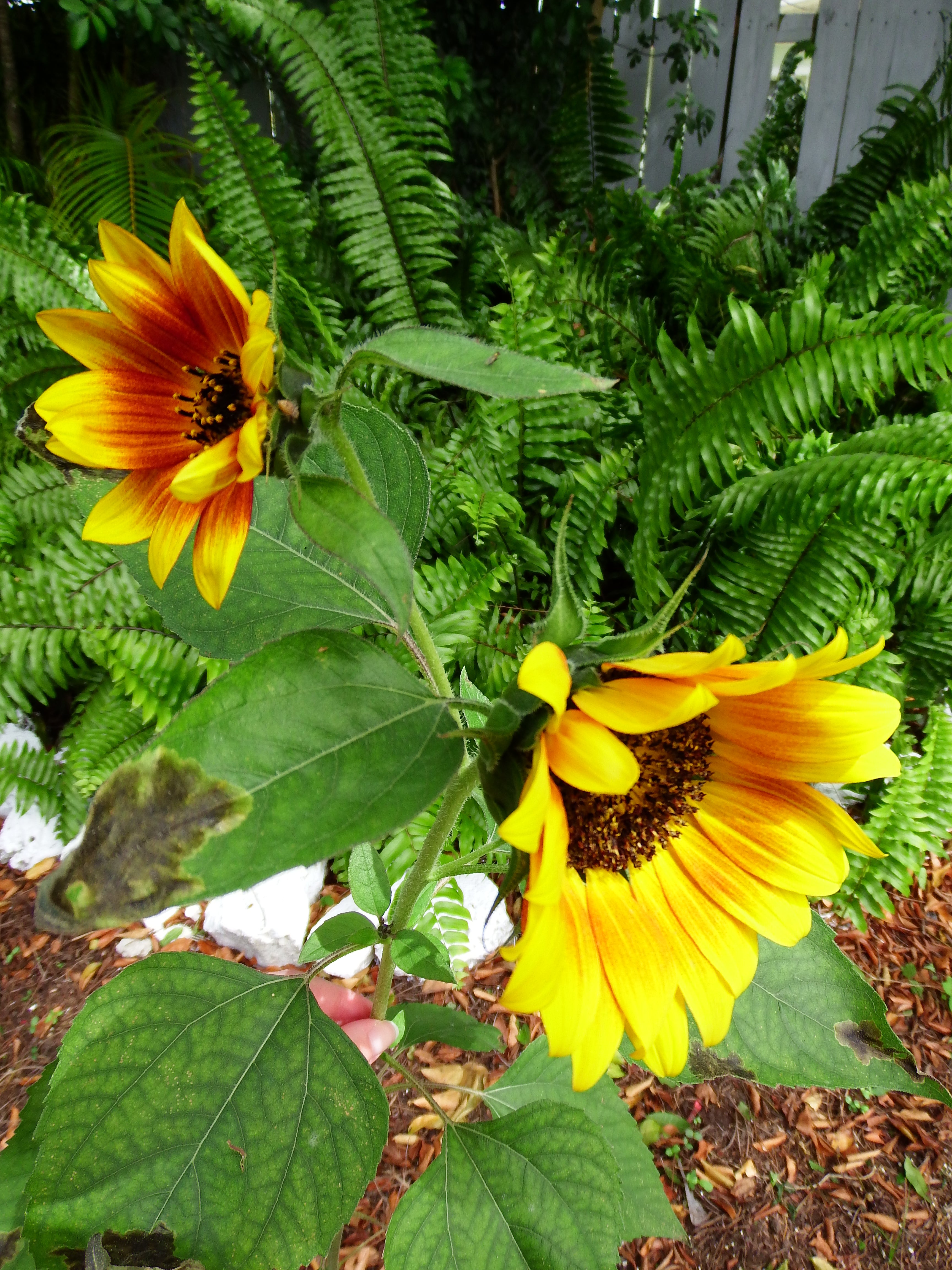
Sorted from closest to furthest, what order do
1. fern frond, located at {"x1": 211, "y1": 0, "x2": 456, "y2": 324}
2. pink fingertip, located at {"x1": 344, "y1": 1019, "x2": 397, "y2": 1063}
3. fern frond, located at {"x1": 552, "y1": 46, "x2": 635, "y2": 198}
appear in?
1. pink fingertip, located at {"x1": 344, "y1": 1019, "x2": 397, "y2": 1063}
2. fern frond, located at {"x1": 211, "y1": 0, "x2": 456, "y2": 324}
3. fern frond, located at {"x1": 552, "y1": 46, "x2": 635, "y2": 198}

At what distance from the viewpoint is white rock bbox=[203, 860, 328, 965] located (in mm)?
1574

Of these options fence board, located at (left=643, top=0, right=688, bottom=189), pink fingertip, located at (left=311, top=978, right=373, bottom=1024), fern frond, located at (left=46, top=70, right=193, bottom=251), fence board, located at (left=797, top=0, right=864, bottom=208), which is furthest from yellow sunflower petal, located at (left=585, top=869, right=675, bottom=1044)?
fence board, located at (left=643, top=0, right=688, bottom=189)

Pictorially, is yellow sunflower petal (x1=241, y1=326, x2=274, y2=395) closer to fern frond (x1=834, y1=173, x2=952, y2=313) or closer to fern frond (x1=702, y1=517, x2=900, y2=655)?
fern frond (x1=702, y1=517, x2=900, y2=655)

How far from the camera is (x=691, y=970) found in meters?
0.43

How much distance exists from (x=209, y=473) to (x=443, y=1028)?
22.6 inches

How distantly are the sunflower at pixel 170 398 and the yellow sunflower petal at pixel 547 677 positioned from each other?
154mm

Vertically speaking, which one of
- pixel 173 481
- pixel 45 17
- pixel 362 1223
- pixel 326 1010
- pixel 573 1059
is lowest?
pixel 362 1223

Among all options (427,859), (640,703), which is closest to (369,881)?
(427,859)

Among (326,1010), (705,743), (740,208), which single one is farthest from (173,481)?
(740,208)

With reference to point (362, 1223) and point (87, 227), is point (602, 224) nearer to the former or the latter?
point (87, 227)

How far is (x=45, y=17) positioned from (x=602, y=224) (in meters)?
2.14

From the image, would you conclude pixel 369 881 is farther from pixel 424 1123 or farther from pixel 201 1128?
pixel 424 1123

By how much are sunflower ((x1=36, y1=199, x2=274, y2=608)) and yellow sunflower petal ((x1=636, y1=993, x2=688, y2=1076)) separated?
0.32 meters

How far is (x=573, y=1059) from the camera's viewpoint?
0.37 m
